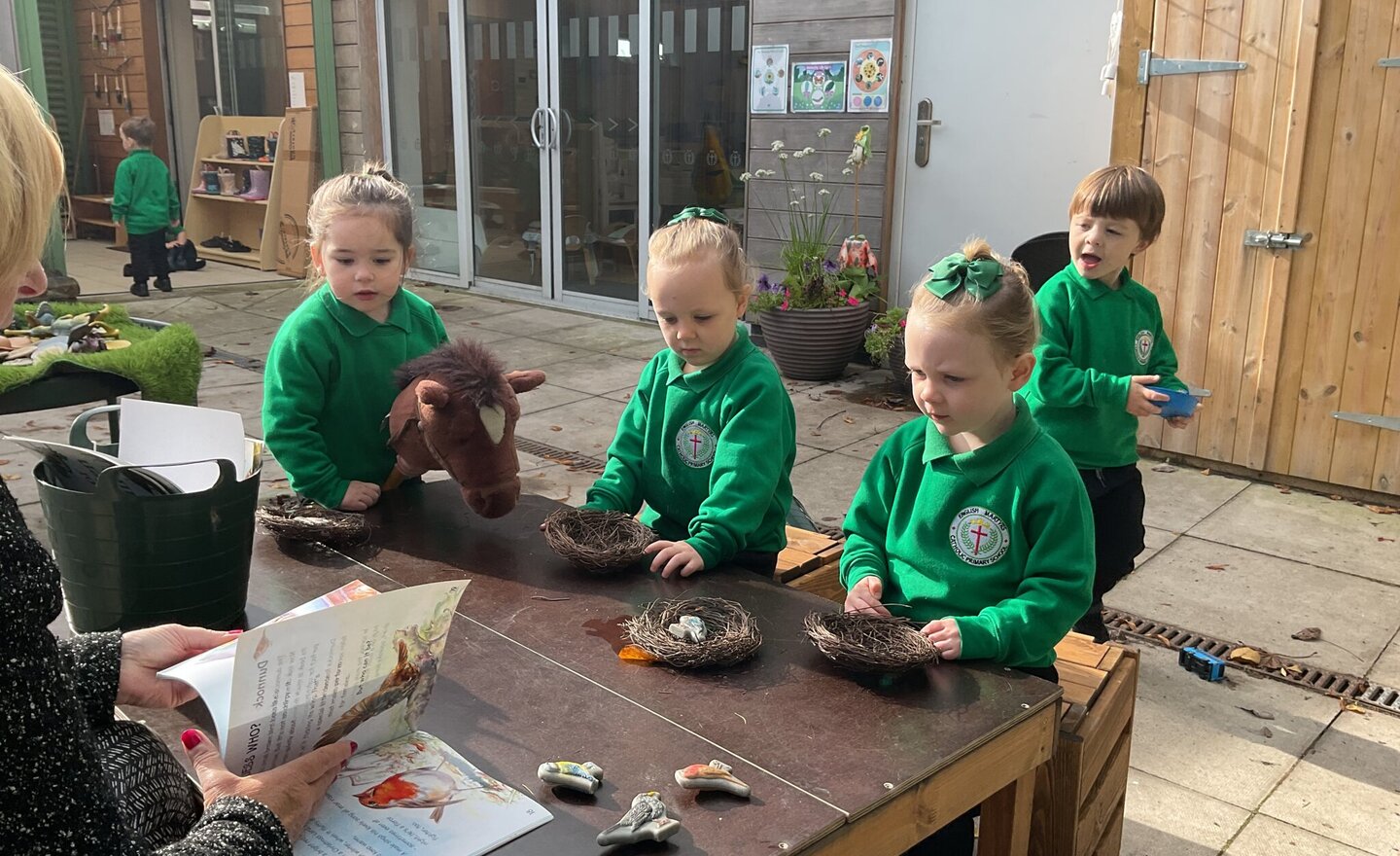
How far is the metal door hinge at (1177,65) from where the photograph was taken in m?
4.79

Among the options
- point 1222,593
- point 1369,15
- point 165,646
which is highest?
point 1369,15

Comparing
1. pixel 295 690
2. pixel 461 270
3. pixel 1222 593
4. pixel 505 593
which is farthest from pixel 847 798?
pixel 461 270

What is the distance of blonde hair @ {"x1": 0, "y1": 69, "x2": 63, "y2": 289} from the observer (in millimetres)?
1030

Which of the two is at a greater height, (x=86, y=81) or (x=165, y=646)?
(x=86, y=81)

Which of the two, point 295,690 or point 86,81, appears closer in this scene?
point 295,690

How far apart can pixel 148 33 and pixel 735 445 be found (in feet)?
41.6

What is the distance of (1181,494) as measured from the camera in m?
4.80

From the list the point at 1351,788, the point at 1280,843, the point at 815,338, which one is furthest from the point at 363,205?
the point at 815,338

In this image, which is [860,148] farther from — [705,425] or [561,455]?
[705,425]

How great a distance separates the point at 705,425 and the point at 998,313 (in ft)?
2.41

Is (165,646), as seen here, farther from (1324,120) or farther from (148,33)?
(148,33)

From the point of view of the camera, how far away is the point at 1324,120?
459 centimetres

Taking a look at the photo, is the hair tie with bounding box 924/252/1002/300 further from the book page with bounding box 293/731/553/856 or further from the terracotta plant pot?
the terracotta plant pot

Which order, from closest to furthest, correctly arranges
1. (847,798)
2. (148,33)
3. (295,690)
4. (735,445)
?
(295,690)
(847,798)
(735,445)
(148,33)
